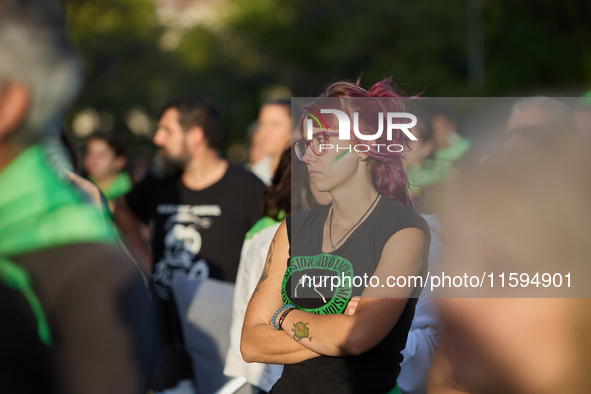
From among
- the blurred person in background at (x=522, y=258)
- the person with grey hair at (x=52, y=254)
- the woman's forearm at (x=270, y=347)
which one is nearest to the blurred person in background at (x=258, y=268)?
the woman's forearm at (x=270, y=347)

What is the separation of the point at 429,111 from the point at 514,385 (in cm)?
87

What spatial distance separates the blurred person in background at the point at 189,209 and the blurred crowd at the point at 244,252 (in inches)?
39.0

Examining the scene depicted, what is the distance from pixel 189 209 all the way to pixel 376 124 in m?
2.83

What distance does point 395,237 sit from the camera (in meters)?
1.94

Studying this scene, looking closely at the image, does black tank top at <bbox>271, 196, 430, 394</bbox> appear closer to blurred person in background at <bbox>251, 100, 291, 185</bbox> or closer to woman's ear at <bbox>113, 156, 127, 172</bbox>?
blurred person in background at <bbox>251, 100, 291, 185</bbox>

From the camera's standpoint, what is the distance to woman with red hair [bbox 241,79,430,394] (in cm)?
194

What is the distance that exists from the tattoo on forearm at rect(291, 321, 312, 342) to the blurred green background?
22.1 meters

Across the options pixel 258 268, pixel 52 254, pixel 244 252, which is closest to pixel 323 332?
pixel 258 268

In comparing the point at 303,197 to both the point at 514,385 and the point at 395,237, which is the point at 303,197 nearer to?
the point at 395,237

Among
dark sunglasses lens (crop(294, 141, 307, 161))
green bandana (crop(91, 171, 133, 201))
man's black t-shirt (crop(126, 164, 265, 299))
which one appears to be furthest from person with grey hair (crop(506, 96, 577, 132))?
green bandana (crop(91, 171, 133, 201))

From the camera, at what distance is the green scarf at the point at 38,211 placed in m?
1.16

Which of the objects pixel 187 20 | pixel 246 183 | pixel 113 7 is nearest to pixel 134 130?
pixel 113 7

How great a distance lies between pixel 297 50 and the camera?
125 feet

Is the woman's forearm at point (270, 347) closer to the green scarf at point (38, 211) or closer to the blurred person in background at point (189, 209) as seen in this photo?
the green scarf at point (38, 211)
